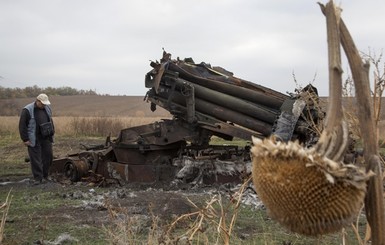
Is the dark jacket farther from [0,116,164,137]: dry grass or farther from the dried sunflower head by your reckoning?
[0,116,164,137]: dry grass

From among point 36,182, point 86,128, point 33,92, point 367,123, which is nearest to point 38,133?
point 36,182

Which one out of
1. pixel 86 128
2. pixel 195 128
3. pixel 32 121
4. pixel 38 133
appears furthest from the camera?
pixel 86 128

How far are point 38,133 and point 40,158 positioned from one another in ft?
1.83

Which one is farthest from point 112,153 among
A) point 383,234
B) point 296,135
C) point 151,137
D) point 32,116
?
point 383,234

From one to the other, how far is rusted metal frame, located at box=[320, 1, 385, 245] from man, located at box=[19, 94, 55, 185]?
417 inches

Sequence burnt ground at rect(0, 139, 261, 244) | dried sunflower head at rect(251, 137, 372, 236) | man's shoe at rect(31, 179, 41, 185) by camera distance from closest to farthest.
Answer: dried sunflower head at rect(251, 137, 372, 236) → burnt ground at rect(0, 139, 261, 244) → man's shoe at rect(31, 179, 41, 185)

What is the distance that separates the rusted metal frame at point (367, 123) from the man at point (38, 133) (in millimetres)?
10589

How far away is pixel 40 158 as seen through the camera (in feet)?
37.8

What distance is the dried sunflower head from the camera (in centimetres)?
109

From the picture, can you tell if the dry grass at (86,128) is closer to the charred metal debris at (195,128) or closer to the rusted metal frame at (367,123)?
the charred metal debris at (195,128)

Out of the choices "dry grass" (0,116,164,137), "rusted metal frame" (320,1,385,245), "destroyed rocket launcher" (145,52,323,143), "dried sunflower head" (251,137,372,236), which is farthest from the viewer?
"dry grass" (0,116,164,137)

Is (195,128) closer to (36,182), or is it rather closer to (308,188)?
(36,182)

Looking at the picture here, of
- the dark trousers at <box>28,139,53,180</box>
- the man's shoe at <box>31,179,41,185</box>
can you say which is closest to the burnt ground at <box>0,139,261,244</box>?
the man's shoe at <box>31,179,41,185</box>

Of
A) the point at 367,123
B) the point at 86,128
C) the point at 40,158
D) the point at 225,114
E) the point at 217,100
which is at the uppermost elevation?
the point at 367,123
